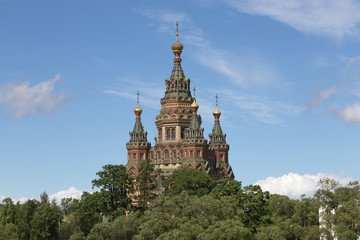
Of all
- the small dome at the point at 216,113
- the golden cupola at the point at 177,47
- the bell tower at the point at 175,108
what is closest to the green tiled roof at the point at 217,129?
the small dome at the point at 216,113

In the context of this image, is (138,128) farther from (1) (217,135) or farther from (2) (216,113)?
(2) (216,113)

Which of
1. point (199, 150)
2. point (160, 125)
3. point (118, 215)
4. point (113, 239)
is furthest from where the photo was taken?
point (160, 125)

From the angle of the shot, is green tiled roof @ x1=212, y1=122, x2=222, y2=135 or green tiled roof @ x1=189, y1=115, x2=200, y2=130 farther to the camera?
green tiled roof @ x1=212, y1=122, x2=222, y2=135

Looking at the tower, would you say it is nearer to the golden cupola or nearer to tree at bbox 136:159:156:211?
tree at bbox 136:159:156:211

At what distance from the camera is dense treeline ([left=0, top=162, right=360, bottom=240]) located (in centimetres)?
7288

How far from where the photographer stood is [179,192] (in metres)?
89.1

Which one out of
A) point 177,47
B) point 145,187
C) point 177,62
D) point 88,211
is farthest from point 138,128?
point 88,211

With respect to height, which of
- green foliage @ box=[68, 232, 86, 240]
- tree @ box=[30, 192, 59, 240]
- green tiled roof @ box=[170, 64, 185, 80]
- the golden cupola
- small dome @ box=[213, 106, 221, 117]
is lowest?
green foliage @ box=[68, 232, 86, 240]

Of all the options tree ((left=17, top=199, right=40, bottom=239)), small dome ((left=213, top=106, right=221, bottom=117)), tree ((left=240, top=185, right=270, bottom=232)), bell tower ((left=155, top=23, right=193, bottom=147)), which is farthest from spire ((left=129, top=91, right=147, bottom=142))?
tree ((left=240, top=185, right=270, bottom=232))

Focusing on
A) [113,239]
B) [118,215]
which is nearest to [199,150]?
[118,215]

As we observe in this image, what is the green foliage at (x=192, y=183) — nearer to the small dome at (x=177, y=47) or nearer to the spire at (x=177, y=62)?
the spire at (x=177, y=62)

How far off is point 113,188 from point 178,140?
22.2 m

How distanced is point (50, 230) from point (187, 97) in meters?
34.7

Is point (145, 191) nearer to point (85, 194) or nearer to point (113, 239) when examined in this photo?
point (85, 194)
